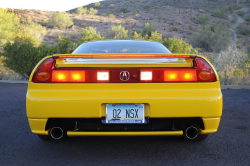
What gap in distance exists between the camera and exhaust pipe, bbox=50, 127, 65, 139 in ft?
8.32

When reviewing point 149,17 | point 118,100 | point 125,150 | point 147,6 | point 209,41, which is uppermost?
point 147,6

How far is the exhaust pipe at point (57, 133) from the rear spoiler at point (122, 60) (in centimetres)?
67

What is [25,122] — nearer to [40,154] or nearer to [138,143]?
[40,154]

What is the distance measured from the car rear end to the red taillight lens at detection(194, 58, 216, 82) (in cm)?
1

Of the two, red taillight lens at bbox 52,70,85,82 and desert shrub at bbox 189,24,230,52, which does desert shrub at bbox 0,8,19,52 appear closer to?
red taillight lens at bbox 52,70,85,82

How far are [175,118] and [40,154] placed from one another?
5.08ft

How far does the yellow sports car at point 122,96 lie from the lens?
2350 millimetres

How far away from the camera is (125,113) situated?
2375mm

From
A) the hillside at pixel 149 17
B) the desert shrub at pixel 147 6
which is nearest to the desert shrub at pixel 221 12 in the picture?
the hillside at pixel 149 17

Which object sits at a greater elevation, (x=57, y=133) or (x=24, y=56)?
(x=57, y=133)

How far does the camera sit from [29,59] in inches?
468

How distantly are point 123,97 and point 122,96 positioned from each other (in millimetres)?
14

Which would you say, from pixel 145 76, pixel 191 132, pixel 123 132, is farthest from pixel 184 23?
pixel 123 132

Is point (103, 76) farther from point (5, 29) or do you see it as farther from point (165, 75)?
point (5, 29)
